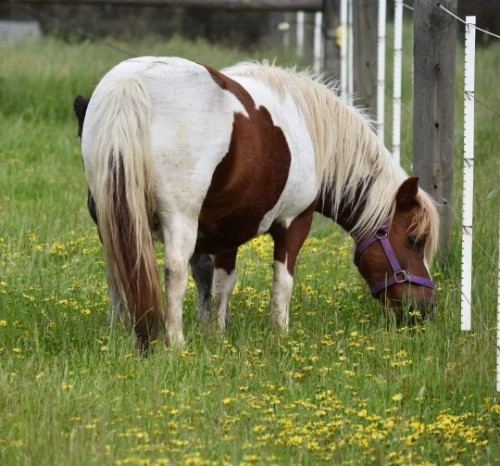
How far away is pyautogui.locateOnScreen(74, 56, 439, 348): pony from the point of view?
16.0 feet

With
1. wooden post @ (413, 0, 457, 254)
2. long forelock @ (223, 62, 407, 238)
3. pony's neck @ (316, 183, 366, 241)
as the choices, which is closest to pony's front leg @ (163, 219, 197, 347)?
long forelock @ (223, 62, 407, 238)

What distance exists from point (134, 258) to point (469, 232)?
5.49 ft

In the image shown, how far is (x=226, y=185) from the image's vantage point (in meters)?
5.21

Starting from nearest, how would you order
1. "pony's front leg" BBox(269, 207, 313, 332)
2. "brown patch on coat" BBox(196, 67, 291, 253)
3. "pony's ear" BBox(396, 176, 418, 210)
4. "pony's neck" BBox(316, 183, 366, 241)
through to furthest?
1. "brown patch on coat" BBox(196, 67, 291, 253)
2. "pony's front leg" BBox(269, 207, 313, 332)
3. "pony's ear" BBox(396, 176, 418, 210)
4. "pony's neck" BBox(316, 183, 366, 241)

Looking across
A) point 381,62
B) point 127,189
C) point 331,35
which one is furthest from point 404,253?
point 331,35

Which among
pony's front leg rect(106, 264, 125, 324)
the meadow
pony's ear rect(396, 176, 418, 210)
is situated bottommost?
the meadow

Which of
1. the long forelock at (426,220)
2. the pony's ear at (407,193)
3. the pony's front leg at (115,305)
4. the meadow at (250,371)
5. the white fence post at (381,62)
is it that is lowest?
the meadow at (250,371)

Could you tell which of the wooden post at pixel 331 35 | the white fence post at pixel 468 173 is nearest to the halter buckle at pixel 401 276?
the white fence post at pixel 468 173

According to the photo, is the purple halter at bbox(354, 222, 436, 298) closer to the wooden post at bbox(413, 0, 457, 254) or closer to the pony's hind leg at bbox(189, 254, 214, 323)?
the wooden post at bbox(413, 0, 457, 254)

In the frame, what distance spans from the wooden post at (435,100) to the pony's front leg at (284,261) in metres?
1.12

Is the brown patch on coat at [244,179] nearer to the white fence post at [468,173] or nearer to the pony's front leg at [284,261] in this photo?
the pony's front leg at [284,261]

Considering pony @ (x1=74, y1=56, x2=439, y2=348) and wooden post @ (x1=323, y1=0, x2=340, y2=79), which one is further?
wooden post @ (x1=323, y1=0, x2=340, y2=79)

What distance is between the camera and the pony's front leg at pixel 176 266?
5.04m

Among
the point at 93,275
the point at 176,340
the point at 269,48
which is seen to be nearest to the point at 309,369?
the point at 176,340
